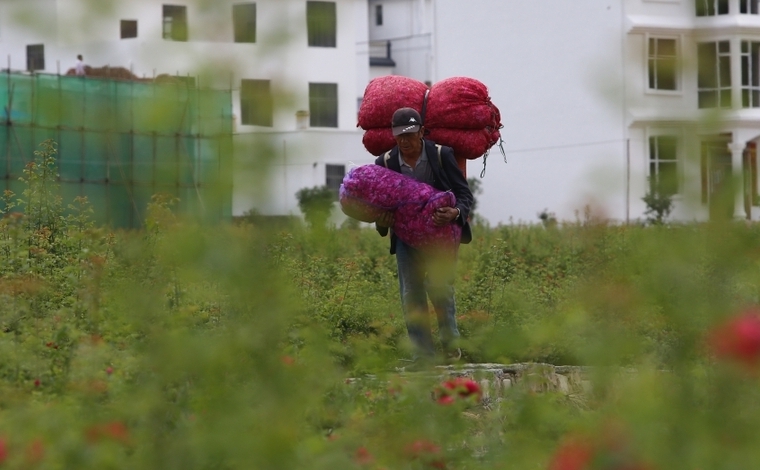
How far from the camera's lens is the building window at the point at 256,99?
2617 mm

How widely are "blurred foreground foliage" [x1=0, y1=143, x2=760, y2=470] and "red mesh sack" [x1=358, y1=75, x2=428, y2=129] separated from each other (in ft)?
8.20

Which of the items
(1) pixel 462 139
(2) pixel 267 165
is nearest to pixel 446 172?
(1) pixel 462 139

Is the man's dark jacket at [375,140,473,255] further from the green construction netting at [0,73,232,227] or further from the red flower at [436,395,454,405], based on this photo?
the green construction netting at [0,73,232,227]

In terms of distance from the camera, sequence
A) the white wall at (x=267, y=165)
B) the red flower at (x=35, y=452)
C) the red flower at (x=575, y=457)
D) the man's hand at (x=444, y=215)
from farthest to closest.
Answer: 1. the man's hand at (x=444, y=215)
2. the red flower at (x=35, y=452)
3. the red flower at (x=575, y=457)
4. the white wall at (x=267, y=165)

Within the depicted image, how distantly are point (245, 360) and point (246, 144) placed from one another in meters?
0.96

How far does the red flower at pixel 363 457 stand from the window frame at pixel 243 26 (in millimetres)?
1652

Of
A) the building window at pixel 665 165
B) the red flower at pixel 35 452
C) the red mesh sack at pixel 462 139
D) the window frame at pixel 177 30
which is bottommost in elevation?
the red flower at pixel 35 452

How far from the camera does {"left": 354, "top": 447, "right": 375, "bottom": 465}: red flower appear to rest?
4031 millimetres

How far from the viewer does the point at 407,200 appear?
7398 millimetres

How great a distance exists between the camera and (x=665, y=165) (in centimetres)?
302

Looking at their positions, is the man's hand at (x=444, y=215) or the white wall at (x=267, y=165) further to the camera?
the man's hand at (x=444, y=215)

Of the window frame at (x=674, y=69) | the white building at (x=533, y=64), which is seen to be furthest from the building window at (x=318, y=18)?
the white building at (x=533, y=64)

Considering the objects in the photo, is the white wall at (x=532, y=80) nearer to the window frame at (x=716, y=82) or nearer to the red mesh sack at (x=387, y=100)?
the red mesh sack at (x=387, y=100)

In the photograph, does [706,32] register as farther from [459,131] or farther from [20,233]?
[20,233]
